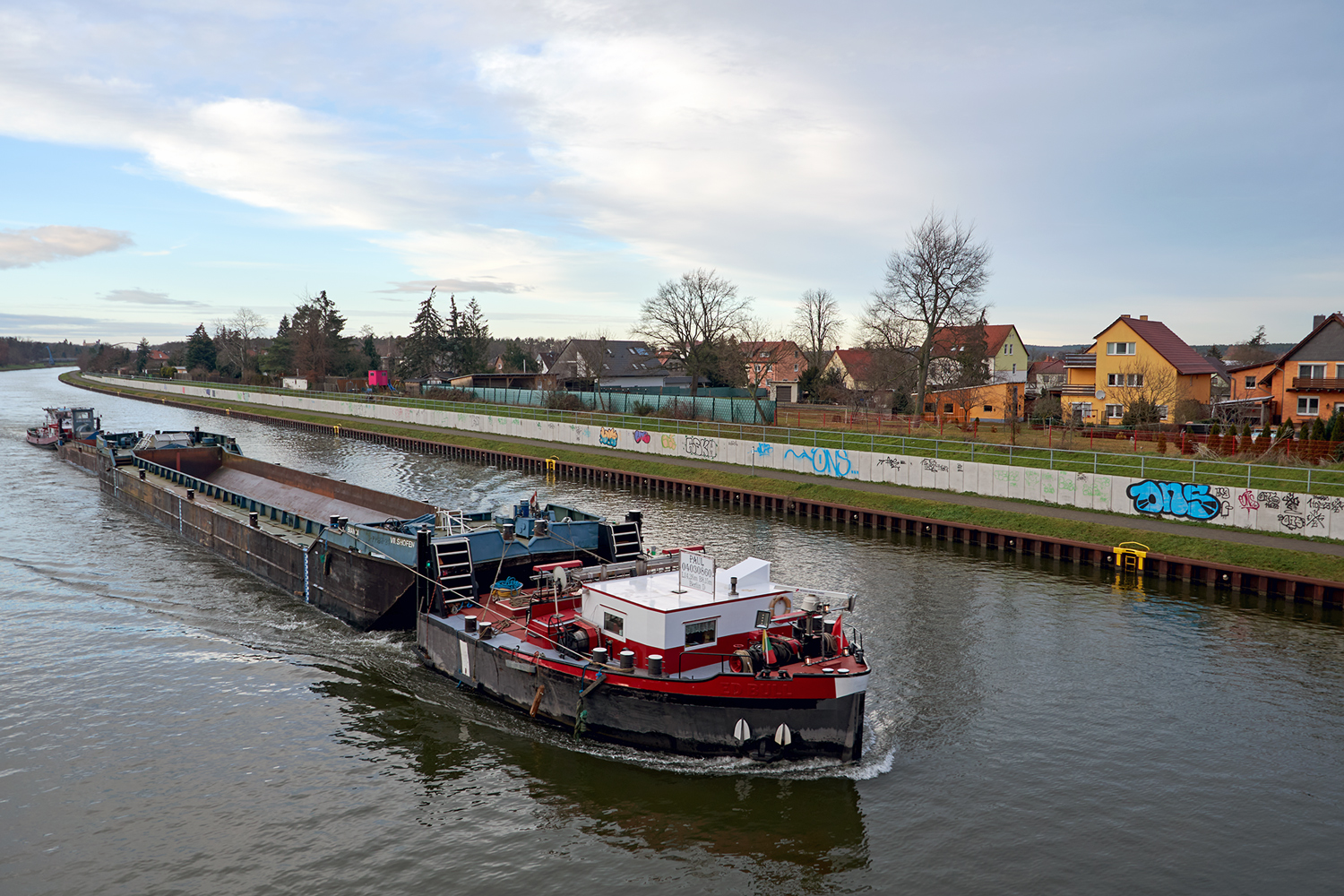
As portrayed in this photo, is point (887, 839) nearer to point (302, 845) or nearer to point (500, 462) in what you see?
point (302, 845)

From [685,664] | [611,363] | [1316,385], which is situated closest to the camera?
[685,664]

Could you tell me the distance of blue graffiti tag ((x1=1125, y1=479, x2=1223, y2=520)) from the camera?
33812 mm

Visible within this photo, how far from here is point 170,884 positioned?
1426 centimetres

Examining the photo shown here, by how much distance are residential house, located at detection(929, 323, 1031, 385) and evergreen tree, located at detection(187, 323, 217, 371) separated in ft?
501

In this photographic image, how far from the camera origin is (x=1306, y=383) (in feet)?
201

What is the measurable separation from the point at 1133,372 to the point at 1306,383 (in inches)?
479

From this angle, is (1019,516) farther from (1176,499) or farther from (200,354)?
(200,354)

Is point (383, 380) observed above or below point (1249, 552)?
above

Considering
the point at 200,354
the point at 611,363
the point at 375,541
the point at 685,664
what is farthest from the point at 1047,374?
the point at 200,354

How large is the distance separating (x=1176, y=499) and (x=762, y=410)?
1651 inches

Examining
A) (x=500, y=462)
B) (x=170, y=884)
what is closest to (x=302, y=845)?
(x=170, y=884)

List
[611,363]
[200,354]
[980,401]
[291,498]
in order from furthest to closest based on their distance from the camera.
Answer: [200,354]
[611,363]
[980,401]
[291,498]

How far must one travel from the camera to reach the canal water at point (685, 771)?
47.6ft

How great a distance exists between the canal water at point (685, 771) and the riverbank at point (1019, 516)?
9.04 feet
